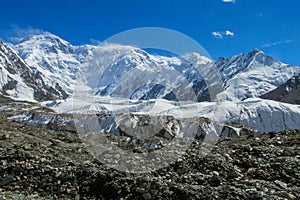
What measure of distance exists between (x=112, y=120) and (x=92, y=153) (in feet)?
247

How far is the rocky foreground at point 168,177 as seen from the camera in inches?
452

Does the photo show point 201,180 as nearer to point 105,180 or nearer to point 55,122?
point 105,180

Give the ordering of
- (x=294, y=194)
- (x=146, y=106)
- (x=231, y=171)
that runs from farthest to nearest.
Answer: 1. (x=146, y=106)
2. (x=231, y=171)
3. (x=294, y=194)

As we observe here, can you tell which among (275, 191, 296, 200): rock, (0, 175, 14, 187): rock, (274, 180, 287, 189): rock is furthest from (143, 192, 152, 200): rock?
(0, 175, 14, 187): rock

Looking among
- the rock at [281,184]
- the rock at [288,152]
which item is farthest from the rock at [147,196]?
the rock at [288,152]

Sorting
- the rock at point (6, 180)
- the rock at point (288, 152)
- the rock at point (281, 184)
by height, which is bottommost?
the rock at point (6, 180)

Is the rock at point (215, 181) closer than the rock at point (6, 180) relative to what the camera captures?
Yes

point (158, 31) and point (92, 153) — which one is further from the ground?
point (158, 31)

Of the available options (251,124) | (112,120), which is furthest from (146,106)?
(112,120)

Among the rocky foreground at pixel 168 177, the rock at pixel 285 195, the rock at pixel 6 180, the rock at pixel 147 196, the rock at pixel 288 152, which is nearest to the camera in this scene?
the rock at pixel 285 195

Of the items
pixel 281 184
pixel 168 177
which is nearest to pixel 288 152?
pixel 281 184

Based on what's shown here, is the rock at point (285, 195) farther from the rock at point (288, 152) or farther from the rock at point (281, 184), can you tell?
the rock at point (288, 152)

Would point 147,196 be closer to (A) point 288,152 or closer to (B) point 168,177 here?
(B) point 168,177

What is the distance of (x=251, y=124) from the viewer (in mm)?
112562
